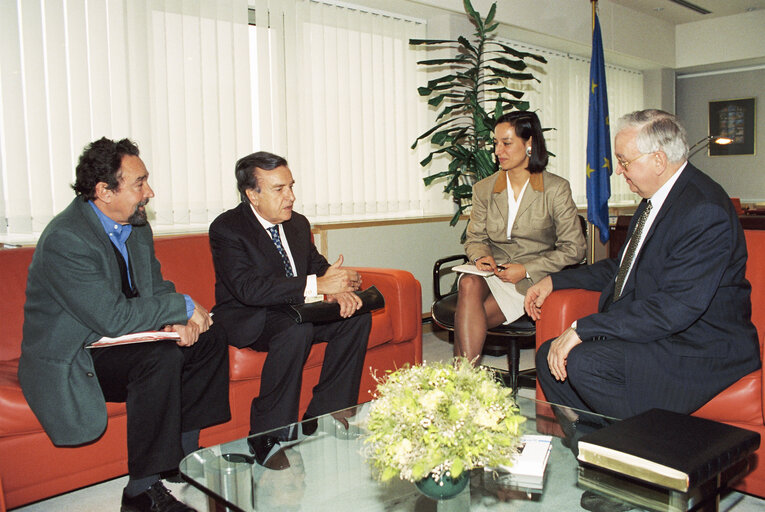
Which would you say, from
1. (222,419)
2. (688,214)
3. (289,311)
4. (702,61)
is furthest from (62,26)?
(702,61)

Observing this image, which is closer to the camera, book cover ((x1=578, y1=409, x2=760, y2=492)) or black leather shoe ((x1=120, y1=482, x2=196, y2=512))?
book cover ((x1=578, y1=409, x2=760, y2=492))

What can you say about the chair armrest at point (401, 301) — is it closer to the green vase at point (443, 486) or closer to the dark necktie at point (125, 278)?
the dark necktie at point (125, 278)

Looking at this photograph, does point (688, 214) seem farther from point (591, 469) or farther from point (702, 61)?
point (702, 61)

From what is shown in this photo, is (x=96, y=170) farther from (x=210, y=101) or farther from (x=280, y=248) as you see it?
(x=210, y=101)

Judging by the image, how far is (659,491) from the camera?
143cm

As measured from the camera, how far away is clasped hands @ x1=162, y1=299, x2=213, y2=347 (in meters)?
2.38

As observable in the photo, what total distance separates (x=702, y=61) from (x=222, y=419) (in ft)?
24.6

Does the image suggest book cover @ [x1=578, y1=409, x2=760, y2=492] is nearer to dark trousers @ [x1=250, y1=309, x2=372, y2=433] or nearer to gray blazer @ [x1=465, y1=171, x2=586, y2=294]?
dark trousers @ [x1=250, y1=309, x2=372, y2=433]

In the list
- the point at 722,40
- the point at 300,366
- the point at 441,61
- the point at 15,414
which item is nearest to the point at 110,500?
the point at 15,414

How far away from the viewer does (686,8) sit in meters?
7.15

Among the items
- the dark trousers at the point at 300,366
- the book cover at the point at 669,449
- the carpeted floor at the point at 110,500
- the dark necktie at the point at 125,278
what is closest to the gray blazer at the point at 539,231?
the dark trousers at the point at 300,366

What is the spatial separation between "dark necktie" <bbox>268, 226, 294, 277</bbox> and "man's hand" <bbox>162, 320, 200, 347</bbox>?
22.9 inches

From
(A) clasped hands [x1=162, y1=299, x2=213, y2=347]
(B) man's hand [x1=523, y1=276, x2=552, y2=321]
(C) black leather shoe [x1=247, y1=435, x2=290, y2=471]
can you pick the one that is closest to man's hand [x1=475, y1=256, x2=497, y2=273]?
(B) man's hand [x1=523, y1=276, x2=552, y2=321]

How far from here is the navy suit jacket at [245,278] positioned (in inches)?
106
